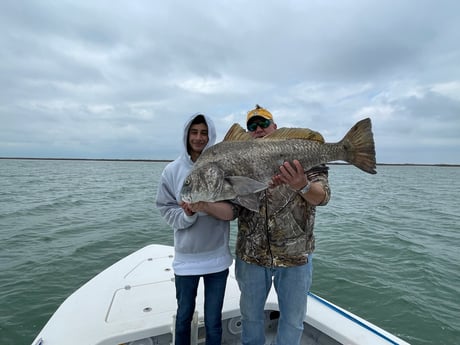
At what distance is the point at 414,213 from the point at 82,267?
21.2 meters

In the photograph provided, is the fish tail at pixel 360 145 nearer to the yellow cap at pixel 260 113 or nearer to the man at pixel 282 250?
the man at pixel 282 250

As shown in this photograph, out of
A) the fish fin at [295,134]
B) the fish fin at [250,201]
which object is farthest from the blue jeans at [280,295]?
the fish fin at [295,134]

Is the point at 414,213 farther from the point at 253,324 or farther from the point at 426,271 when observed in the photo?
the point at 253,324

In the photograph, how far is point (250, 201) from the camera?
3088mm

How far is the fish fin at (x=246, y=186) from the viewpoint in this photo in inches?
122

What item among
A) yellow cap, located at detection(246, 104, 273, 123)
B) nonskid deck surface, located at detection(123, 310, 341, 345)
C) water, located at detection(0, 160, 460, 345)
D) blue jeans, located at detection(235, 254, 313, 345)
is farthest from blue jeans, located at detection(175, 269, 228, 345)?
water, located at detection(0, 160, 460, 345)

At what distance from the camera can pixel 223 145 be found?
331 centimetres

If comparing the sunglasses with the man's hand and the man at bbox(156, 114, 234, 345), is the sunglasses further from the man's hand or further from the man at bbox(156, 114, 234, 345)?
the man's hand

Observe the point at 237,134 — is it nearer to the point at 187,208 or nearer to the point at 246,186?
the point at 246,186

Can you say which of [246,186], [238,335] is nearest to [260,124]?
[246,186]

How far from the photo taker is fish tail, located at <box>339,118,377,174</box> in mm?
3352

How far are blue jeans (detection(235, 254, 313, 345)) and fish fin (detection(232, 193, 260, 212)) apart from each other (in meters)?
0.73

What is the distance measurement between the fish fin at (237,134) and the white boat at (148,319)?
91.8 inches

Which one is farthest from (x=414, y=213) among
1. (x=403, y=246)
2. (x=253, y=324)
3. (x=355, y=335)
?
(x=253, y=324)
